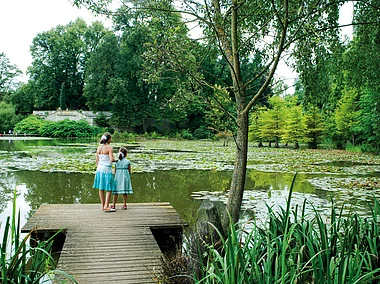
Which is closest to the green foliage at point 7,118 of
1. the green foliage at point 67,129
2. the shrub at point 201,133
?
the green foliage at point 67,129

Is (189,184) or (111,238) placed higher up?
(111,238)

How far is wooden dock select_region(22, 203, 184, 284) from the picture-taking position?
12.8ft

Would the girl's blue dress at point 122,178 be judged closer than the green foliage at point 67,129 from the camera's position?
Yes

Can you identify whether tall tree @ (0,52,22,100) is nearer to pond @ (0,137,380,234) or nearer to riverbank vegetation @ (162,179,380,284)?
pond @ (0,137,380,234)

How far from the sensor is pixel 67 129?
130 feet

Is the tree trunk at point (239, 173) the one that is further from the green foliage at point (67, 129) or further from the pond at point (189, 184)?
the green foliage at point (67, 129)

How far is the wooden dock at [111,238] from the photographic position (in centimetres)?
390

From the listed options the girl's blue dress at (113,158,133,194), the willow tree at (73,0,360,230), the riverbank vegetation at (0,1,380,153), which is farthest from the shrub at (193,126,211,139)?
the willow tree at (73,0,360,230)

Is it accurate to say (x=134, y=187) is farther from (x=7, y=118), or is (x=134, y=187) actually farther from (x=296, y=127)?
(x=7, y=118)

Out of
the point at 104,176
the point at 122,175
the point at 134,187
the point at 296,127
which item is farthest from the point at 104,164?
the point at 296,127

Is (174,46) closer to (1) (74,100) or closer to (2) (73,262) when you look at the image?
(2) (73,262)

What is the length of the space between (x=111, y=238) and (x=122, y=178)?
179 cm

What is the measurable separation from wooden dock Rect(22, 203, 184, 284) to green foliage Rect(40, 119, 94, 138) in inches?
1336

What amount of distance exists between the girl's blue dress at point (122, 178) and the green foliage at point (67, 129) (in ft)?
113
